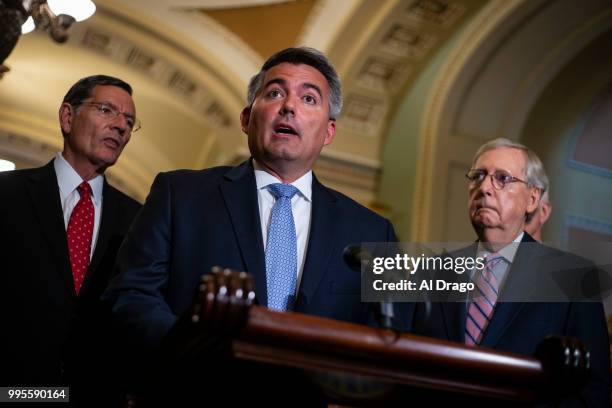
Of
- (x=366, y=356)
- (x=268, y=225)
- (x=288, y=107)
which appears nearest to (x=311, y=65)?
(x=288, y=107)

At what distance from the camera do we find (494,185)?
2.88 meters

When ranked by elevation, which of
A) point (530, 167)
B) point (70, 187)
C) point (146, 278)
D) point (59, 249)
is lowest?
point (146, 278)

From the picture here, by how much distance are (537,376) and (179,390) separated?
0.64 m

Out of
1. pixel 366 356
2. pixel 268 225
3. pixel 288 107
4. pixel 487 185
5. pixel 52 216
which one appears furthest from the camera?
pixel 487 185

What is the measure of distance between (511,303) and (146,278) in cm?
118

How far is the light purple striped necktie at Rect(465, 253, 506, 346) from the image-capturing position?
7.71 feet

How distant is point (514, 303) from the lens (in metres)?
2.36

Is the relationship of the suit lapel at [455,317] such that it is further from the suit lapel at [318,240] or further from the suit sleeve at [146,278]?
the suit sleeve at [146,278]

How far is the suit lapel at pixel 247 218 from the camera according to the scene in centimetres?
179

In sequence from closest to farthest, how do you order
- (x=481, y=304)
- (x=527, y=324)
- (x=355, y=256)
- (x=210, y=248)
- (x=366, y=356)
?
(x=366, y=356), (x=355, y=256), (x=210, y=248), (x=527, y=324), (x=481, y=304)

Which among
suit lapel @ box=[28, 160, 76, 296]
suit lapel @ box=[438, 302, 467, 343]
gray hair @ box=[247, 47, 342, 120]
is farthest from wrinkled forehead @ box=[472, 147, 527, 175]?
suit lapel @ box=[28, 160, 76, 296]

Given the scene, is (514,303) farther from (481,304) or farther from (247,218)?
(247,218)

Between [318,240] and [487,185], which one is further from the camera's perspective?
[487,185]

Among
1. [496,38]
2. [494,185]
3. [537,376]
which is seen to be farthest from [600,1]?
[537,376]
